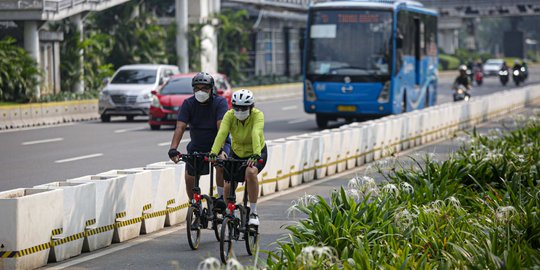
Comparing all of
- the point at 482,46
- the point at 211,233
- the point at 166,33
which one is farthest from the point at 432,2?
the point at 211,233

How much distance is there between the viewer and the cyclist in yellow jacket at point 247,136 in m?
11.7

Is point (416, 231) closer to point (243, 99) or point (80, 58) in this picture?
point (243, 99)

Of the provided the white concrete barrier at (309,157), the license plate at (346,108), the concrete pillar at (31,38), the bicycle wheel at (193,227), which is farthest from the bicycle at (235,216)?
the concrete pillar at (31,38)

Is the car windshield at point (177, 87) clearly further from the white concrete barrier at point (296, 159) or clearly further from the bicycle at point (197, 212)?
the bicycle at point (197, 212)

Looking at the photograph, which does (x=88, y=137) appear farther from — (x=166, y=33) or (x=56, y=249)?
(x=166, y=33)

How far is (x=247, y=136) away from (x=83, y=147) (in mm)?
15169

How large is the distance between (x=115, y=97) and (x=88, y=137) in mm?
6729

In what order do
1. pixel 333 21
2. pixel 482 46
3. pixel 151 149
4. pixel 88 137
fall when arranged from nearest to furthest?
pixel 151 149 → pixel 88 137 → pixel 333 21 → pixel 482 46

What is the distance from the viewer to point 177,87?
1339 inches

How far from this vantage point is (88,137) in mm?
30031

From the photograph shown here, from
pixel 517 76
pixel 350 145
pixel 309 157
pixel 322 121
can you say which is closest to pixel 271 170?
pixel 309 157

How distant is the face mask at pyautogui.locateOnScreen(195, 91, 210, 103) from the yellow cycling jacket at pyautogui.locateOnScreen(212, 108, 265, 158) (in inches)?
18.9

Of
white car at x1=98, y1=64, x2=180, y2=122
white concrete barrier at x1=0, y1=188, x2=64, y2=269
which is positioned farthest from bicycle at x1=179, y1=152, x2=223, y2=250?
white car at x1=98, y1=64, x2=180, y2=122

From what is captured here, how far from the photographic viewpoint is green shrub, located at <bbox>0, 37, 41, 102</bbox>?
4000 centimetres
